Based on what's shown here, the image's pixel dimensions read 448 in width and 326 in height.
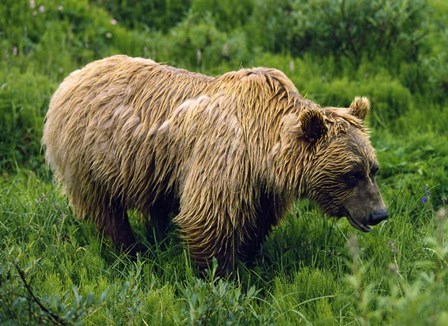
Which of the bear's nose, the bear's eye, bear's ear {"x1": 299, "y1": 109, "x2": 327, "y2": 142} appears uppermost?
bear's ear {"x1": 299, "y1": 109, "x2": 327, "y2": 142}

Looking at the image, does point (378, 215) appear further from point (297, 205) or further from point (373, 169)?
point (297, 205)

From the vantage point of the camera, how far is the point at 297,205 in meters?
6.48

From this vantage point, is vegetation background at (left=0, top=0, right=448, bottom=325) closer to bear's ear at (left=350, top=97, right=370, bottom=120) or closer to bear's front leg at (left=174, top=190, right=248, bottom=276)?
bear's front leg at (left=174, top=190, right=248, bottom=276)

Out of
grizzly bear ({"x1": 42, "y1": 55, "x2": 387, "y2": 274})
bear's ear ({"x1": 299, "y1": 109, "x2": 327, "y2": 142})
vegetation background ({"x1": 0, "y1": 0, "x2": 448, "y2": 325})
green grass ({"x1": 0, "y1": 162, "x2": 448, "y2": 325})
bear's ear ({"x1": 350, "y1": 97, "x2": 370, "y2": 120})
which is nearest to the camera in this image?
green grass ({"x1": 0, "y1": 162, "x2": 448, "y2": 325})

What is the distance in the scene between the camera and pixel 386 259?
5414mm

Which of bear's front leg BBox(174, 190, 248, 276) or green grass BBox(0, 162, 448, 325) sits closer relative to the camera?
green grass BBox(0, 162, 448, 325)

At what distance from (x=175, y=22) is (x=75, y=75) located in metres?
4.32

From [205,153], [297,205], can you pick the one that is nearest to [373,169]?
[205,153]

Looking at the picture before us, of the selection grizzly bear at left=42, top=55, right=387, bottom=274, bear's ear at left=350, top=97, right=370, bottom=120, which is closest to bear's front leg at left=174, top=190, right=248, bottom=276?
grizzly bear at left=42, top=55, right=387, bottom=274

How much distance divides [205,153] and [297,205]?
4.99 feet

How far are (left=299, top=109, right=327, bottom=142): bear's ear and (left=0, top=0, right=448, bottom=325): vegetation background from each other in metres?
0.77

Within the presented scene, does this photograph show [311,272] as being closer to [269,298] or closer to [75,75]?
[269,298]

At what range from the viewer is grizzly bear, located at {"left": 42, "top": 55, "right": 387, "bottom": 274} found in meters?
5.13

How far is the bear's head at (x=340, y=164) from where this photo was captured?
5.09 m
